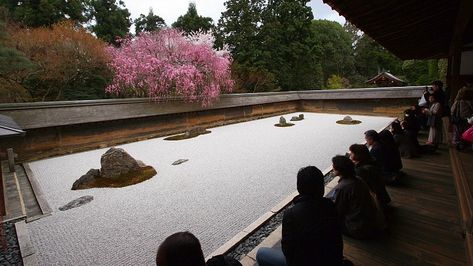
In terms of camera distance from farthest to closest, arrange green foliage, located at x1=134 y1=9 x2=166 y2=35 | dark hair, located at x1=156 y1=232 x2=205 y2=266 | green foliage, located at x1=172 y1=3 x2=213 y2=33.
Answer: green foliage, located at x1=134 y1=9 x2=166 y2=35
green foliage, located at x1=172 y1=3 x2=213 y2=33
dark hair, located at x1=156 y1=232 x2=205 y2=266

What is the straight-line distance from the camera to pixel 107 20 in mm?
20391

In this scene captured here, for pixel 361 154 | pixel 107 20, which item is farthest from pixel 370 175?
pixel 107 20

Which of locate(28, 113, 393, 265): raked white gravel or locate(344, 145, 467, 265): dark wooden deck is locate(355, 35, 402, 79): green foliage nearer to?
locate(28, 113, 393, 265): raked white gravel

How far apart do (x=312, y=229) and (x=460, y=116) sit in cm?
537

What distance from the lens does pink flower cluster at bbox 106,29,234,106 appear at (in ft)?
35.0

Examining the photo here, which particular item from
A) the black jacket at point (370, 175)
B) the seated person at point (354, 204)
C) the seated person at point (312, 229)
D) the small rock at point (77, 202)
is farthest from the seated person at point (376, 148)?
the small rock at point (77, 202)

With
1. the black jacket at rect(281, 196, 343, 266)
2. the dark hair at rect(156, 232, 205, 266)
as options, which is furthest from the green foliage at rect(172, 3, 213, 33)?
the dark hair at rect(156, 232, 205, 266)

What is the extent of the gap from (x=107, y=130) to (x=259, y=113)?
28.9ft

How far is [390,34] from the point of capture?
514 cm

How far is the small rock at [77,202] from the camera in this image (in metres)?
4.34

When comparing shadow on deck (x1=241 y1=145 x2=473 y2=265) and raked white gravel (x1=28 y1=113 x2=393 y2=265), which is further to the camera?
raked white gravel (x1=28 y1=113 x2=393 y2=265)

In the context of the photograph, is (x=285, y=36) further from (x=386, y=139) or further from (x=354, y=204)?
(x=354, y=204)

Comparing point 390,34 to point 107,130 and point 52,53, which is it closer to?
point 107,130

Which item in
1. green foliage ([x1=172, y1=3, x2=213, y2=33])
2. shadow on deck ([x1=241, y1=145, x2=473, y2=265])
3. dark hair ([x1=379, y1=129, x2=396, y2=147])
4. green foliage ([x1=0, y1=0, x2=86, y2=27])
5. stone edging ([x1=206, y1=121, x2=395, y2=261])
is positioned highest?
green foliage ([x1=172, y1=3, x2=213, y2=33])
